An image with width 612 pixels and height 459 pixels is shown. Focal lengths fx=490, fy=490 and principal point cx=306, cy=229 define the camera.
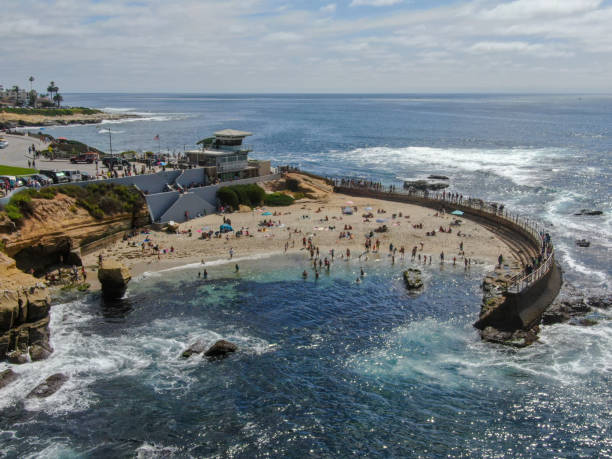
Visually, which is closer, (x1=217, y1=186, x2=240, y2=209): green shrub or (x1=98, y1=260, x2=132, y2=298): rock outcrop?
(x1=98, y1=260, x2=132, y2=298): rock outcrop

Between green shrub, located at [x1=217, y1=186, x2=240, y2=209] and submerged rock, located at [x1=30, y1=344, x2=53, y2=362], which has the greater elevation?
green shrub, located at [x1=217, y1=186, x2=240, y2=209]

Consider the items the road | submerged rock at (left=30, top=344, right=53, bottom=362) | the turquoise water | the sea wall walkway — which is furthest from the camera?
the road

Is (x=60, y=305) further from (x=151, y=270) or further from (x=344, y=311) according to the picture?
(x=344, y=311)

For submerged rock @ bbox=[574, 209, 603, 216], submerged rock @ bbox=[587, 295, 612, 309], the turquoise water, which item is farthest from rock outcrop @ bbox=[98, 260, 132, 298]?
submerged rock @ bbox=[574, 209, 603, 216]

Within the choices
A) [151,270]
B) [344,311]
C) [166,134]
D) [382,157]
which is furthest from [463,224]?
[166,134]

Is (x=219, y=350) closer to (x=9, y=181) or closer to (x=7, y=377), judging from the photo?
(x=7, y=377)

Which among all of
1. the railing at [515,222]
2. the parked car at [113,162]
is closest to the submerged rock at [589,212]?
the railing at [515,222]

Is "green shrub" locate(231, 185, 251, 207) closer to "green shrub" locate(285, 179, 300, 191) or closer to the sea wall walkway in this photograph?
"green shrub" locate(285, 179, 300, 191)

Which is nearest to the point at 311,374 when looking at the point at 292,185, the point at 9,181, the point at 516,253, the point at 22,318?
the point at 22,318
